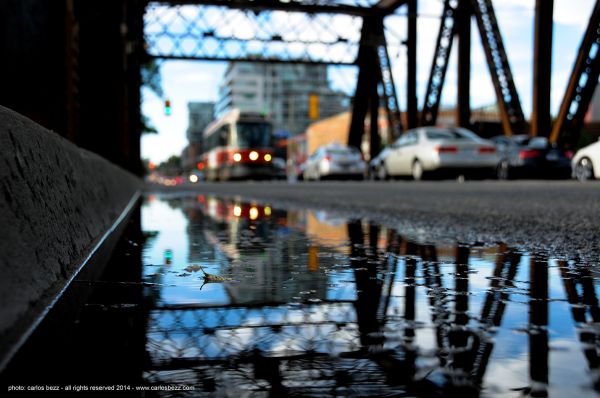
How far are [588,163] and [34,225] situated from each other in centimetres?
1506

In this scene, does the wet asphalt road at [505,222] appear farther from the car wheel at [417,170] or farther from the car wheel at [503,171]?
the car wheel at [503,171]

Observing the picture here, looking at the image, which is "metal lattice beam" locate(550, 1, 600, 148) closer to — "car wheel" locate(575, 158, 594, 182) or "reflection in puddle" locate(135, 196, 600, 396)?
"car wheel" locate(575, 158, 594, 182)

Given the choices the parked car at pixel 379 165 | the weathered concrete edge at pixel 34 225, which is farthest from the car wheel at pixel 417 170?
the weathered concrete edge at pixel 34 225

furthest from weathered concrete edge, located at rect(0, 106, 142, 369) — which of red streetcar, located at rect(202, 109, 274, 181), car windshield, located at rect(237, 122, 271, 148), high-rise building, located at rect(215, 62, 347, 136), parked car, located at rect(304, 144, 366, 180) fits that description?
high-rise building, located at rect(215, 62, 347, 136)

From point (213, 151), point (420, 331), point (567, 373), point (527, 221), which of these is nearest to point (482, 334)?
point (420, 331)

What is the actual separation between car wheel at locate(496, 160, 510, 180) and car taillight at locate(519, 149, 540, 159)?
1174mm

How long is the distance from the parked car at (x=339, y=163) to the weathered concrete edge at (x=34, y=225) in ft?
80.4

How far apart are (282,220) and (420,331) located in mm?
3971

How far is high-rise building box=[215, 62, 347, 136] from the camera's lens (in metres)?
168

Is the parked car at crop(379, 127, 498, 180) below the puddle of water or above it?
above

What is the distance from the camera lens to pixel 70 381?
1.15 metres

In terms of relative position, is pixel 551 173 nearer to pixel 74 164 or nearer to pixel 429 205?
pixel 429 205

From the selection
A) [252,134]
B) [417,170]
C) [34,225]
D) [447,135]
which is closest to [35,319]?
[34,225]

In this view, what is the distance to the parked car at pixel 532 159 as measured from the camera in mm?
18234
